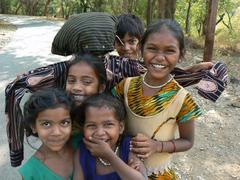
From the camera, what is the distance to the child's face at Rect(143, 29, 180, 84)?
1.76m

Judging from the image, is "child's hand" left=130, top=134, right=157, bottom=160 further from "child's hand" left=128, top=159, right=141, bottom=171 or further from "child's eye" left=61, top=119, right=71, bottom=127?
"child's eye" left=61, top=119, right=71, bottom=127

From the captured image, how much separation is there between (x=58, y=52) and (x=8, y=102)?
16.7 inches

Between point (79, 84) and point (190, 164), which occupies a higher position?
point (79, 84)

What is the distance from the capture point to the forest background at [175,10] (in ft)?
45.3

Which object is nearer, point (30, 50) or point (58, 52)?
point (58, 52)

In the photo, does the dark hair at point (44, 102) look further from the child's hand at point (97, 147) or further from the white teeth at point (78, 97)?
the child's hand at point (97, 147)

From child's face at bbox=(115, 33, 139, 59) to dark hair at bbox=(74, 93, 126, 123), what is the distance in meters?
0.68

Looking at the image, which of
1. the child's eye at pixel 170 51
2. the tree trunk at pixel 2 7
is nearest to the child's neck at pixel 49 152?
the child's eye at pixel 170 51

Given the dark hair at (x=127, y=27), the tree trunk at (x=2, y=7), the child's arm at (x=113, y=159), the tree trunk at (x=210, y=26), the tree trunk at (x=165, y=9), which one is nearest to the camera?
the child's arm at (x=113, y=159)

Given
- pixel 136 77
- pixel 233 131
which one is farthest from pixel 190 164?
pixel 136 77

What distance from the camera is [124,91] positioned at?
1932 millimetres

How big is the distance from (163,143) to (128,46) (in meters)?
0.88

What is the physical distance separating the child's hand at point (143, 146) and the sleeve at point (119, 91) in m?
0.26

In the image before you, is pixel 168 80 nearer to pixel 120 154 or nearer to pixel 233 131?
pixel 120 154
